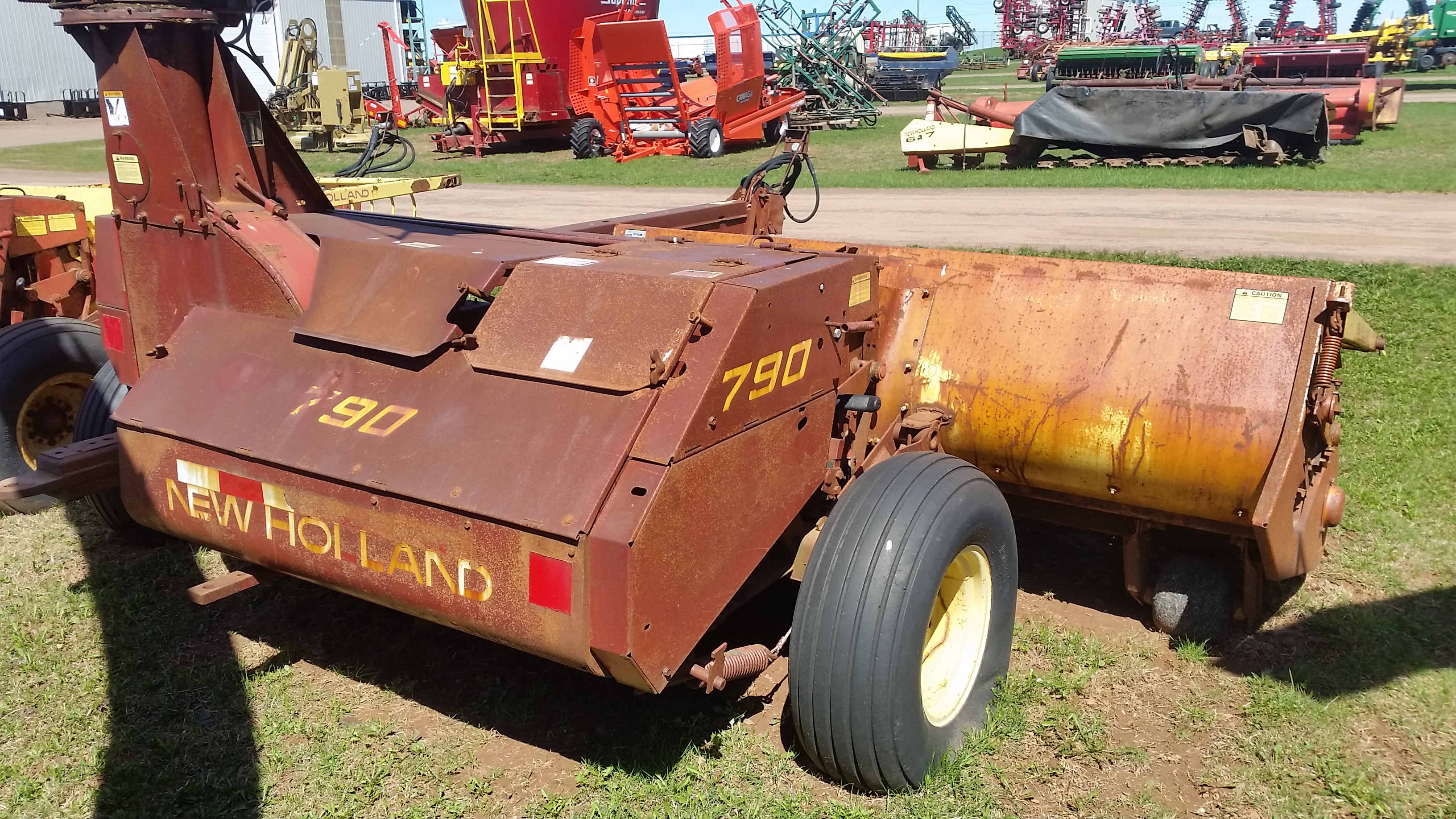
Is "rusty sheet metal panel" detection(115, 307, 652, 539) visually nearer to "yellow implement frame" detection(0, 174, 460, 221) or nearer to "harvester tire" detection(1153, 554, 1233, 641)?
"yellow implement frame" detection(0, 174, 460, 221)

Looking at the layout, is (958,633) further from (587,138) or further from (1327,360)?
(587,138)

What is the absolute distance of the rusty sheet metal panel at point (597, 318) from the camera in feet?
9.09

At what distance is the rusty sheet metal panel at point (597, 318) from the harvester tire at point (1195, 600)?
1808mm

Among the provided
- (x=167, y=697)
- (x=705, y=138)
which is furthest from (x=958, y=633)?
(x=705, y=138)

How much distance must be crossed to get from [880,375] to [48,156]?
76.1 ft

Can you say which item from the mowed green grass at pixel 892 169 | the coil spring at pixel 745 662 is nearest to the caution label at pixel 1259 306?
the coil spring at pixel 745 662

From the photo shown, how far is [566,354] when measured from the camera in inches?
113

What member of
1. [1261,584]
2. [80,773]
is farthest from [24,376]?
[1261,584]

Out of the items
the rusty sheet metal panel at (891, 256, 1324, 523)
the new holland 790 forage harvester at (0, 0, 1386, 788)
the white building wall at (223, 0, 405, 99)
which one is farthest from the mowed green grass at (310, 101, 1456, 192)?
the white building wall at (223, 0, 405, 99)

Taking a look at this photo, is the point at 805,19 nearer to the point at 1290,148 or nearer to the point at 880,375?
the point at 1290,148

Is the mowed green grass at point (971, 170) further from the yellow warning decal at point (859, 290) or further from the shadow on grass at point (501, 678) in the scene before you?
the shadow on grass at point (501, 678)

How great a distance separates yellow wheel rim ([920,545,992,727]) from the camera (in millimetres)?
3117

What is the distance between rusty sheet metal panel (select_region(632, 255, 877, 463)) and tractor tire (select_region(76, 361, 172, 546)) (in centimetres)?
254

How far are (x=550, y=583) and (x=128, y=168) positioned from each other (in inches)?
94.6
